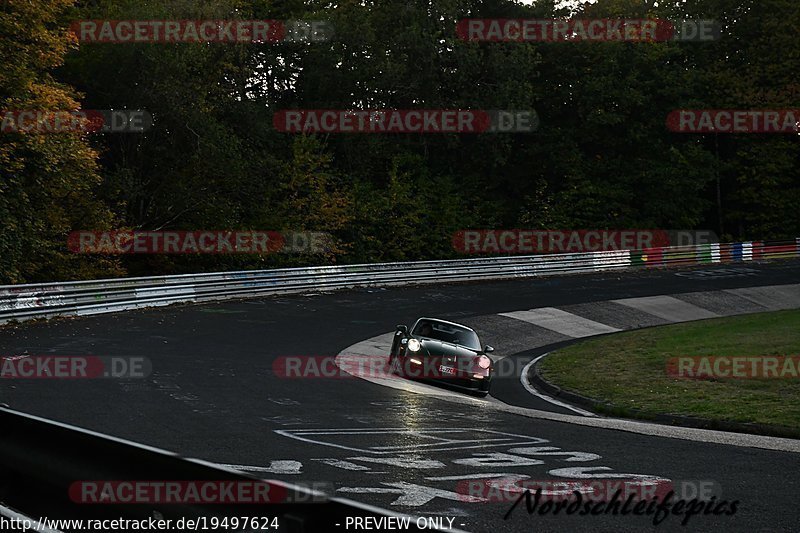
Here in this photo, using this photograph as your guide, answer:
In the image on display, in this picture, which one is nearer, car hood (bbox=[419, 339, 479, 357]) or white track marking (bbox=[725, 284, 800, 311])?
car hood (bbox=[419, 339, 479, 357])

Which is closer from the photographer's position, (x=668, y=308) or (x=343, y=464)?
(x=343, y=464)

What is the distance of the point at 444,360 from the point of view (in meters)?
18.1

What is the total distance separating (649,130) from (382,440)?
57.6 m

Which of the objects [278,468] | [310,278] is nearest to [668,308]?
[310,278]

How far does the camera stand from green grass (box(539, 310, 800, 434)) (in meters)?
14.8

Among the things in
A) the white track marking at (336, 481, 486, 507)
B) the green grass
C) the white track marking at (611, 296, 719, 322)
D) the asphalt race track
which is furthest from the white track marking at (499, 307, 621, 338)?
the white track marking at (336, 481, 486, 507)

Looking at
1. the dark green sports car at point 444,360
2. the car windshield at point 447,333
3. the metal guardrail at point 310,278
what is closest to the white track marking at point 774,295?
the metal guardrail at point 310,278

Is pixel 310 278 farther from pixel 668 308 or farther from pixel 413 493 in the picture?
pixel 413 493

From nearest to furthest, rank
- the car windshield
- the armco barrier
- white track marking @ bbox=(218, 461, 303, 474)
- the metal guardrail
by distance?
the armco barrier → white track marking @ bbox=(218, 461, 303, 474) → the car windshield → the metal guardrail

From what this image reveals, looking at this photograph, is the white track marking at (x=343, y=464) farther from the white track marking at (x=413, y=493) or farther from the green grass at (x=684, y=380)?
the green grass at (x=684, y=380)

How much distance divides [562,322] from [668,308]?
635 centimetres

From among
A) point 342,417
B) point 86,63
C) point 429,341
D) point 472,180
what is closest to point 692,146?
point 472,180

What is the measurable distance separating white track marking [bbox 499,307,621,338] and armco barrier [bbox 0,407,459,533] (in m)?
26.3

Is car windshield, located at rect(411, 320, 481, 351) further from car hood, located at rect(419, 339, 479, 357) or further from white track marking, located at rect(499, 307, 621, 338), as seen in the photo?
white track marking, located at rect(499, 307, 621, 338)
